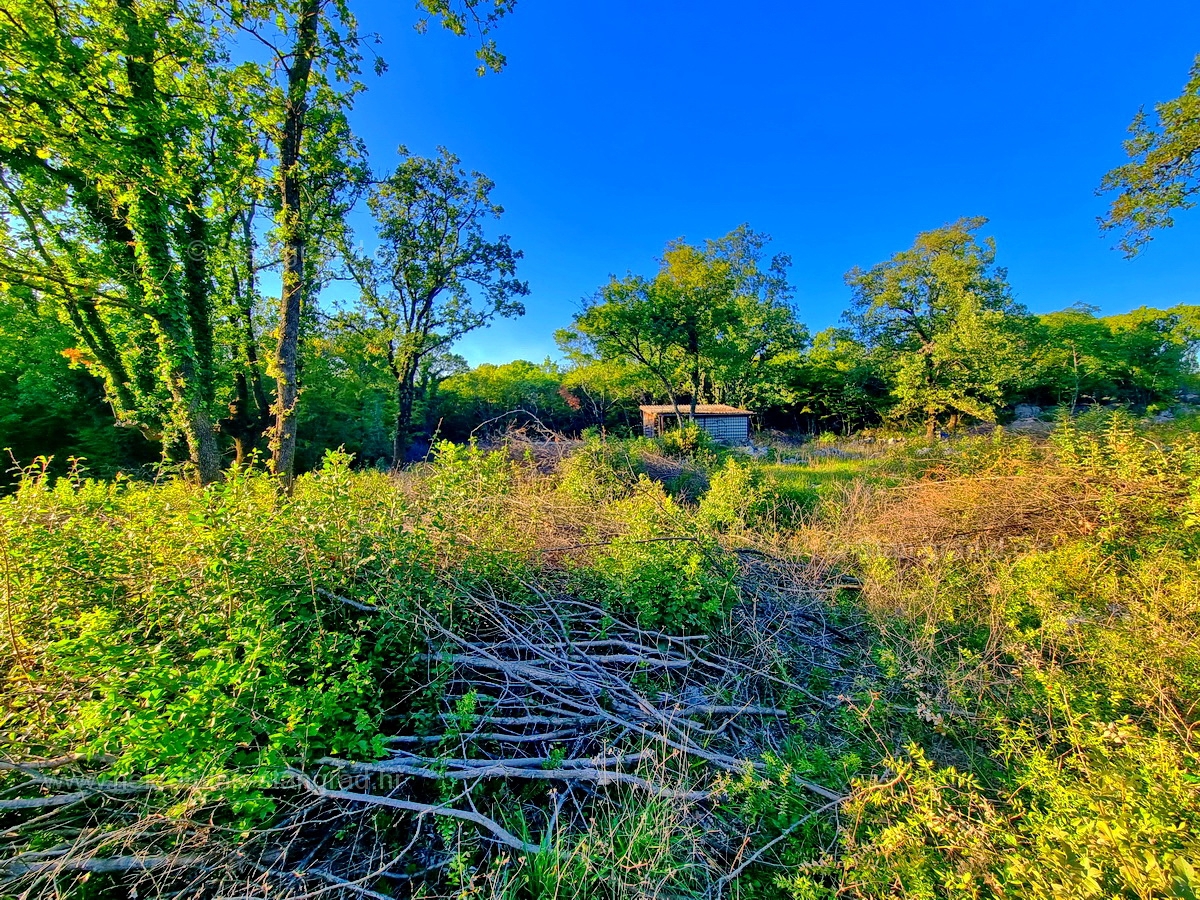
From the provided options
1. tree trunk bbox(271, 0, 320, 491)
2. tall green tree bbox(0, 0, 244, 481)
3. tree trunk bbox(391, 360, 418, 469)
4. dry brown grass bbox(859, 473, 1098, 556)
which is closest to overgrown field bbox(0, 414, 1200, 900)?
dry brown grass bbox(859, 473, 1098, 556)

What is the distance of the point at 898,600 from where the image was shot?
400 cm

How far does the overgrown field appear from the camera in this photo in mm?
1651

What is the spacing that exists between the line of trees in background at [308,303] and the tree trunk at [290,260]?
4 centimetres

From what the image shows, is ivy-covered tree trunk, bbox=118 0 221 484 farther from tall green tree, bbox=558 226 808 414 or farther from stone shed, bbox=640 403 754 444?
stone shed, bbox=640 403 754 444

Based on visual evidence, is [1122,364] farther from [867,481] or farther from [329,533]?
[329,533]

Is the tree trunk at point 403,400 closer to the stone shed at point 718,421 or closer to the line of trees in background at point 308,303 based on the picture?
the line of trees in background at point 308,303

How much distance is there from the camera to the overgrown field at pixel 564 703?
165cm

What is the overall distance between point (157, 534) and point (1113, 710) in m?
6.19

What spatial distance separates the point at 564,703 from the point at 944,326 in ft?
84.4

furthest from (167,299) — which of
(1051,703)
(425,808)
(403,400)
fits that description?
(1051,703)

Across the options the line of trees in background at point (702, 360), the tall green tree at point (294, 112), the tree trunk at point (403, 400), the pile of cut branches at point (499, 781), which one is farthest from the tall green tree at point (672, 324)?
the pile of cut branches at point (499, 781)

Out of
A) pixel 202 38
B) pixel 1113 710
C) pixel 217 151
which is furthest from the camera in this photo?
pixel 217 151

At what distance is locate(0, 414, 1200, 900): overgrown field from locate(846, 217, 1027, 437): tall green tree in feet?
61.5

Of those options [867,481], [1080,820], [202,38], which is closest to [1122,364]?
[867,481]
